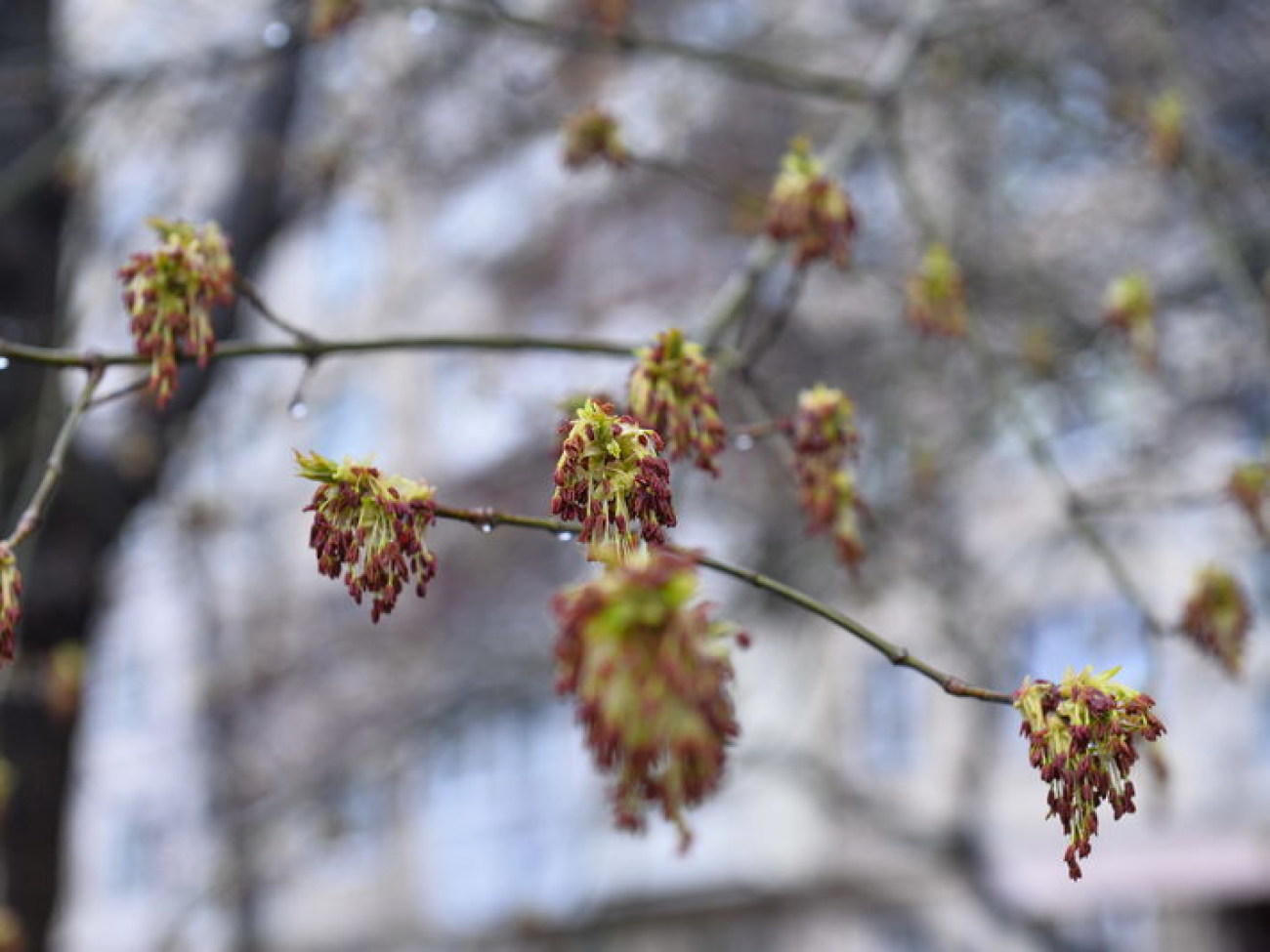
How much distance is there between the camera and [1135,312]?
345 centimetres

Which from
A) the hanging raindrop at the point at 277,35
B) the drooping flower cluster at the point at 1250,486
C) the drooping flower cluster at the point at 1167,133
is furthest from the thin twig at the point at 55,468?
the drooping flower cluster at the point at 1167,133

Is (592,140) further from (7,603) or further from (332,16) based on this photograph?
(7,603)

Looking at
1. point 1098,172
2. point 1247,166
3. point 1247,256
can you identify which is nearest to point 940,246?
point 1247,256

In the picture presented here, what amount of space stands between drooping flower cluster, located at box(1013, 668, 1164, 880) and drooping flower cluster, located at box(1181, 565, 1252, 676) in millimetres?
1084

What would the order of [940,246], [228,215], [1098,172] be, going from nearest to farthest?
[940,246]
[228,215]
[1098,172]

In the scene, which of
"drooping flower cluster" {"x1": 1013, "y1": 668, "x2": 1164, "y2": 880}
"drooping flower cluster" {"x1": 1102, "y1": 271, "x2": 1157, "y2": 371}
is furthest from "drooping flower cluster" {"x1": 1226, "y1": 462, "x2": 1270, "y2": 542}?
"drooping flower cluster" {"x1": 1013, "y1": 668, "x2": 1164, "y2": 880}

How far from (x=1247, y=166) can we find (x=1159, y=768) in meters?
4.36

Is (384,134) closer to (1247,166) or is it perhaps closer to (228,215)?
(228,215)

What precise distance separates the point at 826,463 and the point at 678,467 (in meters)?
1.71

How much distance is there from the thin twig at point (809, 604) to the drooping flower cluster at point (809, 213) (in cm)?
97

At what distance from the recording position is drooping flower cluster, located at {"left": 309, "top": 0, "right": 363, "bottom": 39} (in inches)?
136

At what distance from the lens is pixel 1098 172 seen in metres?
8.85

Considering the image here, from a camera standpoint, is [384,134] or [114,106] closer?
[114,106]

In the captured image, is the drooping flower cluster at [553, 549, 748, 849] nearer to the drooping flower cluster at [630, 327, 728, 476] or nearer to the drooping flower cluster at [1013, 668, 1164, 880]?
the drooping flower cluster at [1013, 668, 1164, 880]
